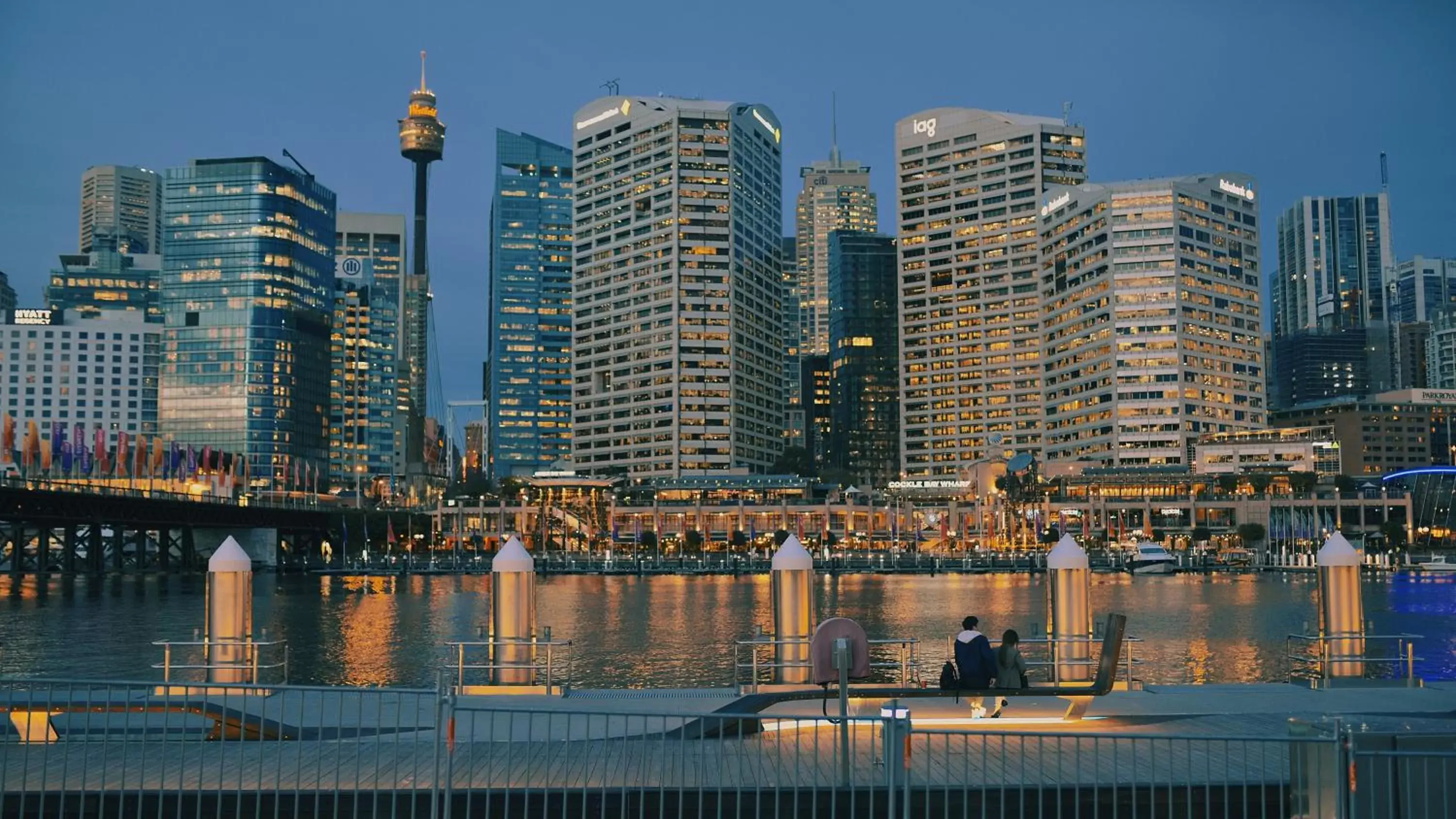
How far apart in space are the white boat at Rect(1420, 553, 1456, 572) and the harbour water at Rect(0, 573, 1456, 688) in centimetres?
2516

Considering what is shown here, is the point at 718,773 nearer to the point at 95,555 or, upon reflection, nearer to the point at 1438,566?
the point at 95,555

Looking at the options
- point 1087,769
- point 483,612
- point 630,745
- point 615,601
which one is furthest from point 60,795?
point 615,601

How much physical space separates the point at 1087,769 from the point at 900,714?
11.6 ft

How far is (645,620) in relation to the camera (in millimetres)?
81062

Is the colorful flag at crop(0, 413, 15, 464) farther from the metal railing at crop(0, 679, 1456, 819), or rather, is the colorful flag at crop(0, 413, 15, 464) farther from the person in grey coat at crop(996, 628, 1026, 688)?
the person in grey coat at crop(996, 628, 1026, 688)

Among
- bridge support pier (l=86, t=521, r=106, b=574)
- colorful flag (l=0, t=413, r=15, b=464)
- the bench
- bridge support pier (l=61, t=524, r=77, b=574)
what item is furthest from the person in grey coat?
bridge support pier (l=86, t=521, r=106, b=574)

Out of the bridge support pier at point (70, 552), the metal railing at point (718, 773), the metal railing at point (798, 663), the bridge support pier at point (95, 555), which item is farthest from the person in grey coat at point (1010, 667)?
the bridge support pier at point (95, 555)

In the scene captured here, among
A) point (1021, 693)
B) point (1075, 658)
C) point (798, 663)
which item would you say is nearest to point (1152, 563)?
point (1075, 658)

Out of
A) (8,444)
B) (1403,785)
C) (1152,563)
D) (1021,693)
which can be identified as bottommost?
(1152,563)

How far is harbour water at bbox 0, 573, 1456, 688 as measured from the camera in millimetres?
52156

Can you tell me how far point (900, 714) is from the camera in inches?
576

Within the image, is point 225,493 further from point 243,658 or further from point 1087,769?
point 1087,769

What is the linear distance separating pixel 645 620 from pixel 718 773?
221ft

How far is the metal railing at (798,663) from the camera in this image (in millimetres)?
24375
